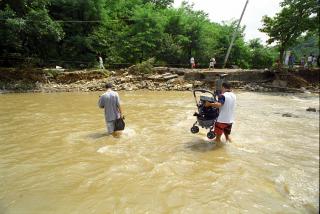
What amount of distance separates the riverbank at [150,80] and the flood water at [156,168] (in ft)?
37.7

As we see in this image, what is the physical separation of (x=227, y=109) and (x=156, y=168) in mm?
2156

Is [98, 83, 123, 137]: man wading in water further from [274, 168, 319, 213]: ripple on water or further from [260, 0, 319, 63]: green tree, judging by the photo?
[260, 0, 319, 63]: green tree

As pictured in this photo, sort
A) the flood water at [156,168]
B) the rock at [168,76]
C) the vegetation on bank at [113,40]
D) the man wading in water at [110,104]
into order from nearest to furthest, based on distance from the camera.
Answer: the flood water at [156,168] < the man wading in water at [110,104] < the rock at [168,76] < the vegetation on bank at [113,40]

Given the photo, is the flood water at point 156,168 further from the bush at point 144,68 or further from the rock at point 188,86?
the bush at point 144,68

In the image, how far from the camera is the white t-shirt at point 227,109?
6.37 metres

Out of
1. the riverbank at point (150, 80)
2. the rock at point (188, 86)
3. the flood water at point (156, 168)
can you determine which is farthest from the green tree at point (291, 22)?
the flood water at point (156, 168)

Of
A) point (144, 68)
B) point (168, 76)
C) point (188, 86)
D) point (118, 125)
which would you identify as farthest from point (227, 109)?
point (144, 68)

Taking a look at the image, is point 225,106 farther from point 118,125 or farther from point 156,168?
point 118,125

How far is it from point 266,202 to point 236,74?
19433 millimetres

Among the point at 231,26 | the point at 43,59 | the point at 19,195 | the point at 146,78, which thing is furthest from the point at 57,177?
the point at 231,26

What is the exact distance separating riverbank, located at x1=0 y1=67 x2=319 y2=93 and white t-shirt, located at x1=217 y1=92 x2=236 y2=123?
14.4m

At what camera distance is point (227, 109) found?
252 inches

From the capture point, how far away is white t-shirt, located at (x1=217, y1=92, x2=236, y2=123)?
6.37m

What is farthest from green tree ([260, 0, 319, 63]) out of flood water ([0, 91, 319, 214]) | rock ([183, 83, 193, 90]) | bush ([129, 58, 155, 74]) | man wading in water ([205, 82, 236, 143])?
man wading in water ([205, 82, 236, 143])
